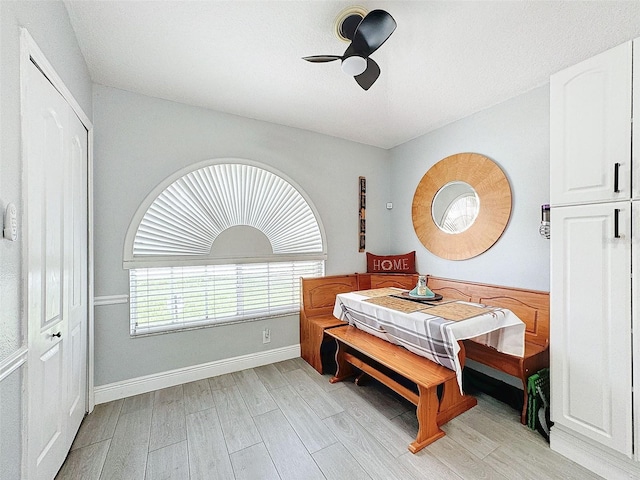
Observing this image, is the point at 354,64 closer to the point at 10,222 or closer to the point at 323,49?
the point at 323,49

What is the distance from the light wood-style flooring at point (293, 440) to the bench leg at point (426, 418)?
42mm

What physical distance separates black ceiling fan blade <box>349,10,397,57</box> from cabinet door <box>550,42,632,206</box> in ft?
3.88

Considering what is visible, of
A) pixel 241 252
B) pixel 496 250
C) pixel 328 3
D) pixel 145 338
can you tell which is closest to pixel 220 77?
pixel 328 3

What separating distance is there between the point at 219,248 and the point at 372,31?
2.25 meters

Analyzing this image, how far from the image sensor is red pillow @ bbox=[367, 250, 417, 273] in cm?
350

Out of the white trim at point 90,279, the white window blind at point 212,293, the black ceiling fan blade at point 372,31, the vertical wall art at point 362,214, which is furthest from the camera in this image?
the vertical wall art at point 362,214

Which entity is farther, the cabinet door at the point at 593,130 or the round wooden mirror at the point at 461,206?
the round wooden mirror at the point at 461,206

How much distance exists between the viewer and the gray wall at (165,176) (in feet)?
7.63

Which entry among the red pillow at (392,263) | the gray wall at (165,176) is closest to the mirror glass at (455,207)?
the red pillow at (392,263)

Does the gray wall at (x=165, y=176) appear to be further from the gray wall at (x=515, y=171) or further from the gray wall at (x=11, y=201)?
the gray wall at (x=515, y=171)

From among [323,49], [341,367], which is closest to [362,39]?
[323,49]

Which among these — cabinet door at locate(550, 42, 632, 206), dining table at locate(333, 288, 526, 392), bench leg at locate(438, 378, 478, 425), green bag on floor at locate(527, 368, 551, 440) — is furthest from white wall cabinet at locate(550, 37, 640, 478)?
bench leg at locate(438, 378, 478, 425)

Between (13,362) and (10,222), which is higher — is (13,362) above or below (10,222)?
below

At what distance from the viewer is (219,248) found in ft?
9.18
